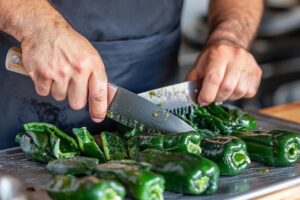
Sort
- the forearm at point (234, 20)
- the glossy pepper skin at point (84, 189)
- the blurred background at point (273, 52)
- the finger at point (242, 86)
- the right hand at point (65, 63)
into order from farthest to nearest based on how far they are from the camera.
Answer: the blurred background at point (273, 52) → the forearm at point (234, 20) → the finger at point (242, 86) → the right hand at point (65, 63) → the glossy pepper skin at point (84, 189)

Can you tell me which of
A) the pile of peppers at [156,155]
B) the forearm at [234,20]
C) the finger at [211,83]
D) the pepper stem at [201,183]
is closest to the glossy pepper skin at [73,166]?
the pile of peppers at [156,155]

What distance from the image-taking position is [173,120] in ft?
5.34

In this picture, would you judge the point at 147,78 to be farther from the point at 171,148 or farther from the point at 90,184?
the point at 90,184

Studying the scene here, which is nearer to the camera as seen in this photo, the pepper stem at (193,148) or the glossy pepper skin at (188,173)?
the glossy pepper skin at (188,173)

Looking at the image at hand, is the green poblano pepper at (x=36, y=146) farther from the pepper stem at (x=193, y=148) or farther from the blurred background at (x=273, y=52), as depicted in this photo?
the blurred background at (x=273, y=52)

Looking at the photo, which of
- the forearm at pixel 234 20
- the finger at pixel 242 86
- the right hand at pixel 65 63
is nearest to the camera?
the right hand at pixel 65 63

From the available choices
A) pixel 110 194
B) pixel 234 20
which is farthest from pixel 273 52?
pixel 110 194

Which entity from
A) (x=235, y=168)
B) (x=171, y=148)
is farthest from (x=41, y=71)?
(x=235, y=168)

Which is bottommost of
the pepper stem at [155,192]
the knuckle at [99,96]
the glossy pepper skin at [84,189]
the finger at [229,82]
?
the pepper stem at [155,192]

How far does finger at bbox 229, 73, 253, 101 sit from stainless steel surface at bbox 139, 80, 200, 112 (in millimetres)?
113

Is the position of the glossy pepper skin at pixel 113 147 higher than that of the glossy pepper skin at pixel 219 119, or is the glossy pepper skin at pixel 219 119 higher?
the glossy pepper skin at pixel 219 119

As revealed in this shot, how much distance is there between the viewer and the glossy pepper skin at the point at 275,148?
1.55m

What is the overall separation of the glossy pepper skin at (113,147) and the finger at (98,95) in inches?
3.0

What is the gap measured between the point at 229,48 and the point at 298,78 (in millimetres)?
1653
